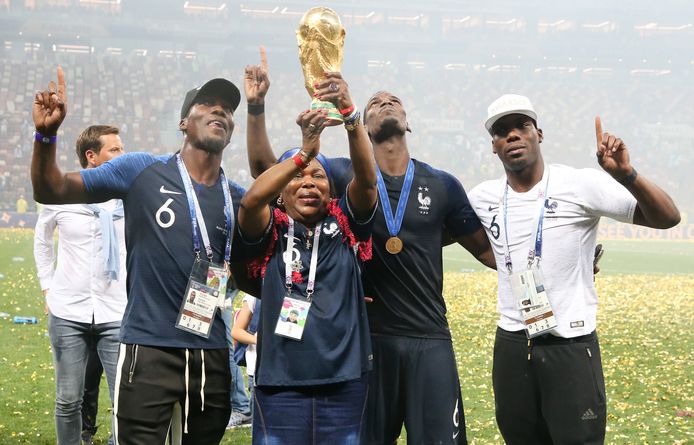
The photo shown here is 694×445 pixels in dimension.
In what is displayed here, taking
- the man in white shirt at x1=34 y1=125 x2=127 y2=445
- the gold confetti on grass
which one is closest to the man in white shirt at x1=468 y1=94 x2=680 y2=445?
the man in white shirt at x1=34 y1=125 x2=127 y2=445

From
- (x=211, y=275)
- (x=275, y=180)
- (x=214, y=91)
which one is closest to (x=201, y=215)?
(x=211, y=275)

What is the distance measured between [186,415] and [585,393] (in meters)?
1.87

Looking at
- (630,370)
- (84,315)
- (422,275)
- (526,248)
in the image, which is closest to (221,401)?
(422,275)

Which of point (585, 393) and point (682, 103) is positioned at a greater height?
point (682, 103)

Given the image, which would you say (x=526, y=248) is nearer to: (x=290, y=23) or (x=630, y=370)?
(x=630, y=370)

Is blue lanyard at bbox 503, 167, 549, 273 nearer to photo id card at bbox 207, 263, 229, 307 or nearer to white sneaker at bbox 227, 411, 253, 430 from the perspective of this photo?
photo id card at bbox 207, 263, 229, 307

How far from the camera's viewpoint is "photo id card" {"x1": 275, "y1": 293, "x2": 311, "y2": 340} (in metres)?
3.59

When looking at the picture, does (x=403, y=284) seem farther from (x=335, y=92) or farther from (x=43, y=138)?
(x=43, y=138)

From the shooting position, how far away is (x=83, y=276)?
571 cm

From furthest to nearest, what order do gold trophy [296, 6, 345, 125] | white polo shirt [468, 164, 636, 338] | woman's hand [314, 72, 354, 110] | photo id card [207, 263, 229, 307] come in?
1. white polo shirt [468, 164, 636, 338]
2. gold trophy [296, 6, 345, 125]
3. photo id card [207, 263, 229, 307]
4. woman's hand [314, 72, 354, 110]

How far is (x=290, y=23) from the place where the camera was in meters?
61.1

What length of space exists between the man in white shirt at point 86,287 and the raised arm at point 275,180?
7.62 ft

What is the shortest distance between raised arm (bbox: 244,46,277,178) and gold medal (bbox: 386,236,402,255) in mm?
770

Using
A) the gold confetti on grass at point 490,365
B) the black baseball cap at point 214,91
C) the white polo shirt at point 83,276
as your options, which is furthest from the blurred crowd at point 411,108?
the black baseball cap at point 214,91
